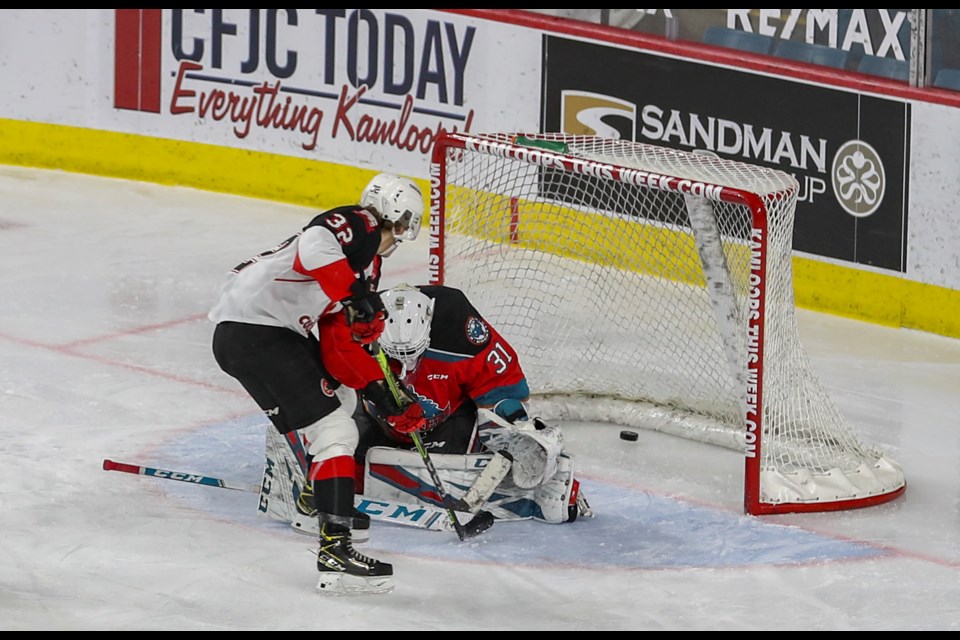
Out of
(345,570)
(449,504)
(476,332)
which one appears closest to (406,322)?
(476,332)

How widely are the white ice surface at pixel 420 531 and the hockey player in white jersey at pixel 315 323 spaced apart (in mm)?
190

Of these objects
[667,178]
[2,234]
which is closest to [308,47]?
[2,234]

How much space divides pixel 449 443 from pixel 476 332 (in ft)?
1.11

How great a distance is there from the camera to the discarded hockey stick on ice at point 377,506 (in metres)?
5.58

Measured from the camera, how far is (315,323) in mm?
5332

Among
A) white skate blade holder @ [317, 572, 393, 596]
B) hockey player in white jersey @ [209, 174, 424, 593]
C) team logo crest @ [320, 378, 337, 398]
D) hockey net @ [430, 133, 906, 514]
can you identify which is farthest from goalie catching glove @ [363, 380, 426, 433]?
hockey net @ [430, 133, 906, 514]

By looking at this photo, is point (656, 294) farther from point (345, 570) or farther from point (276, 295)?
point (345, 570)

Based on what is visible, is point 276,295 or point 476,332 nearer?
point 276,295

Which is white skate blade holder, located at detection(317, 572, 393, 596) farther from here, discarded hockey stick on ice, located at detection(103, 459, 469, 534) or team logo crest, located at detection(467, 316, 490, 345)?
team logo crest, located at detection(467, 316, 490, 345)

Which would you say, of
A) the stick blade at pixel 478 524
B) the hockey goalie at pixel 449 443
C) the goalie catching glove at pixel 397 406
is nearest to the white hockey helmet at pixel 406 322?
the hockey goalie at pixel 449 443

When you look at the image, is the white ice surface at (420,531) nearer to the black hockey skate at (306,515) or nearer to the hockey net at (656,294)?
the black hockey skate at (306,515)

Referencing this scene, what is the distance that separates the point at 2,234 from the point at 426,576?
438 cm

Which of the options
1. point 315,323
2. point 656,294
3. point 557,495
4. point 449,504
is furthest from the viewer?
point 656,294

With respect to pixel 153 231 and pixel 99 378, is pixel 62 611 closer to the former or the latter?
pixel 99 378
